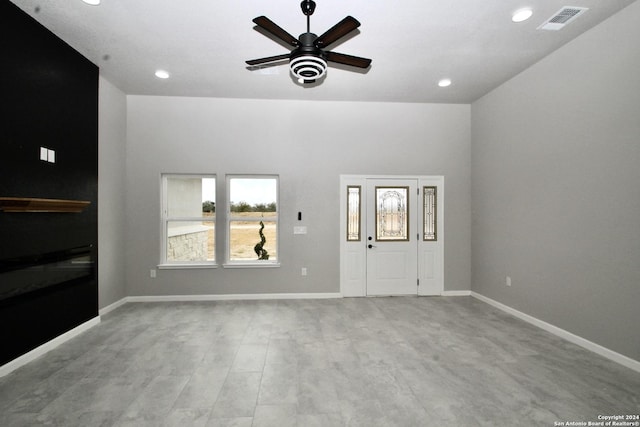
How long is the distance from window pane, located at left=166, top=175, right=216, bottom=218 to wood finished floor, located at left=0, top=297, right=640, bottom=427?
5.80 ft

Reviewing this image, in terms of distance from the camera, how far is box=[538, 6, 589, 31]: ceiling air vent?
2.69 meters

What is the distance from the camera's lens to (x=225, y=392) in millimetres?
2324

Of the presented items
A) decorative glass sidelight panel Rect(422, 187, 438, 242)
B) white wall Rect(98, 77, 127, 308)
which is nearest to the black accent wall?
white wall Rect(98, 77, 127, 308)

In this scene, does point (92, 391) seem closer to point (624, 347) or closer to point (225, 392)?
point (225, 392)

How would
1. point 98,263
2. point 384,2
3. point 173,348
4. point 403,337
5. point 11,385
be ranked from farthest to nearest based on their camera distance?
1. point 98,263
2. point 403,337
3. point 173,348
4. point 384,2
5. point 11,385

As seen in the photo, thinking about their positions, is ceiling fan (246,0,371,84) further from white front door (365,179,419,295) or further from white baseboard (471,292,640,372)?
white baseboard (471,292,640,372)

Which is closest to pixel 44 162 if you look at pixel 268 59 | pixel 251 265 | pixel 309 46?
pixel 268 59

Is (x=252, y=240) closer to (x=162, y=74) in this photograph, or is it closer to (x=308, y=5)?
(x=162, y=74)

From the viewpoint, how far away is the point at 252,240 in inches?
196

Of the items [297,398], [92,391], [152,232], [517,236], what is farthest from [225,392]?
[517,236]

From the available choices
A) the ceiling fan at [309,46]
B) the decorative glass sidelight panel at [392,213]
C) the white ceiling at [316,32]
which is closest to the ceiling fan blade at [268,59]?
the ceiling fan at [309,46]

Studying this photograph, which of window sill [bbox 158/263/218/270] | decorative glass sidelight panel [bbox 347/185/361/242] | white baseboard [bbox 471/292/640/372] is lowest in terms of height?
white baseboard [bbox 471/292/640/372]

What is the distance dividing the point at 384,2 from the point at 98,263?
4611 millimetres
